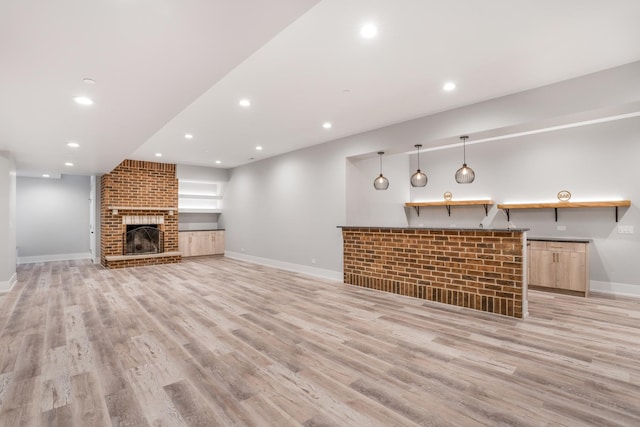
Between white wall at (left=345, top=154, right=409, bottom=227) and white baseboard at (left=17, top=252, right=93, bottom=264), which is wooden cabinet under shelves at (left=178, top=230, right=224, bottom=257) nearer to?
white baseboard at (left=17, top=252, right=93, bottom=264)

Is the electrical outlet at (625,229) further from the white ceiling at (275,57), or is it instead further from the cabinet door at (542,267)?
the white ceiling at (275,57)

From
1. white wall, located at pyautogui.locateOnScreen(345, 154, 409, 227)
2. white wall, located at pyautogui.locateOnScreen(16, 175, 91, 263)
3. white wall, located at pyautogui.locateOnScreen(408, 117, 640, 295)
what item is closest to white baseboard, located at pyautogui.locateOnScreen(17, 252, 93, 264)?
white wall, located at pyautogui.locateOnScreen(16, 175, 91, 263)

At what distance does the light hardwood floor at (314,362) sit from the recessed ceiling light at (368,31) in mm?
2752

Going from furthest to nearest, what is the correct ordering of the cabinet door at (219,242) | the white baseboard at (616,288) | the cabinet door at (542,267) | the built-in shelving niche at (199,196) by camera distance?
the built-in shelving niche at (199,196)
the cabinet door at (219,242)
the cabinet door at (542,267)
the white baseboard at (616,288)

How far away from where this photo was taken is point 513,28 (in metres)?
2.52

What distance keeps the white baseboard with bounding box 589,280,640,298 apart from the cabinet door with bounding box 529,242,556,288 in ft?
2.20

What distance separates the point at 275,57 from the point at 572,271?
528 centimetres

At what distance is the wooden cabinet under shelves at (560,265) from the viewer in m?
4.69

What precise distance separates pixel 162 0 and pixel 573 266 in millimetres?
6016

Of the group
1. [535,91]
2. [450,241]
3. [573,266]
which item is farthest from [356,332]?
[573,266]

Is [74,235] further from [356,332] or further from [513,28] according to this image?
[513,28]

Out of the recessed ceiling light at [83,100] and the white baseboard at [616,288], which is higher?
the recessed ceiling light at [83,100]

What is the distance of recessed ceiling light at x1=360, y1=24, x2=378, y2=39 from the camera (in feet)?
8.13

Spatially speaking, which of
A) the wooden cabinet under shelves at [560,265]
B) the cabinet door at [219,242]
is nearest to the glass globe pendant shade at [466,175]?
the wooden cabinet under shelves at [560,265]
